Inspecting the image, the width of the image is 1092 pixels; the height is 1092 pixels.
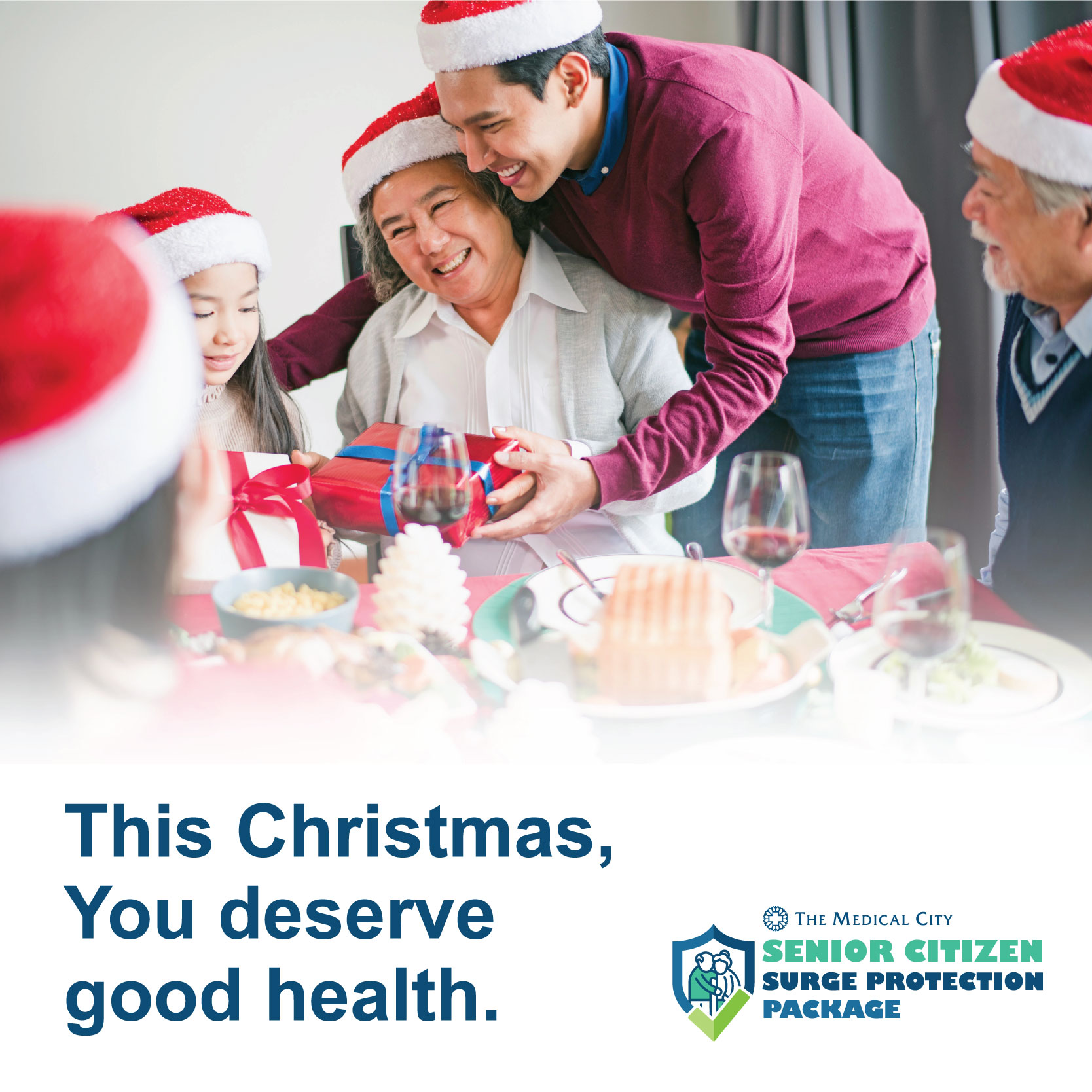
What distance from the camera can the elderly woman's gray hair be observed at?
5.34 feet

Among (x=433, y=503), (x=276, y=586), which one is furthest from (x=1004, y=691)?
(x=276, y=586)

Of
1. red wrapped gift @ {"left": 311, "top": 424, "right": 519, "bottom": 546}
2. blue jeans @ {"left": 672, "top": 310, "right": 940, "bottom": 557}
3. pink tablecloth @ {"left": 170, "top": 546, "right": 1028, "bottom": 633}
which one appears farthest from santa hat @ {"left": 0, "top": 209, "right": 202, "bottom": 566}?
blue jeans @ {"left": 672, "top": 310, "right": 940, "bottom": 557}

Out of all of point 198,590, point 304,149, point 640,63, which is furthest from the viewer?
point 304,149

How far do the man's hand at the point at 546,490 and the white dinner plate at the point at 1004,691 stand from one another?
1.70 feet

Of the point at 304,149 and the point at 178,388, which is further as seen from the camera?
the point at 304,149

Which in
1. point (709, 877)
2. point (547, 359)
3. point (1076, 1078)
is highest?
point (547, 359)

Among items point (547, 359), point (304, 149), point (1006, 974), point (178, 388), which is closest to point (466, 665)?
point (178, 388)

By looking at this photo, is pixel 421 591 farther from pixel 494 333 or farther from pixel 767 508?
pixel 494 333

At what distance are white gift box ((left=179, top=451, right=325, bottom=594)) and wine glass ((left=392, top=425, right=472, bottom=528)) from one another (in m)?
0.27

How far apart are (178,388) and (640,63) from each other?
1071 millimetres

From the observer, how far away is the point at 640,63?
1.47m

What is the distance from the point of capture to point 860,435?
1827mm

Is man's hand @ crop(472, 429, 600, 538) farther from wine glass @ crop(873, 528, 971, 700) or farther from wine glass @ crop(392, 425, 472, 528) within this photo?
wine glass @ crop(873, 528, 971, 700)

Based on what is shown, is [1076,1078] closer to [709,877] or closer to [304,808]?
[709,877]
